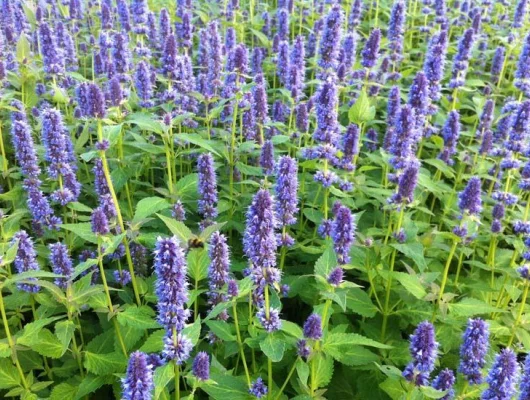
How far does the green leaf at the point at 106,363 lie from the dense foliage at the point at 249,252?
0.6 inches

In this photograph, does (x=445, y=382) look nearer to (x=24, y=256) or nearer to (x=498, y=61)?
(x=24, y=256)

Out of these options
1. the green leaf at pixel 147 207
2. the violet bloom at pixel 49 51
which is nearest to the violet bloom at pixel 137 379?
the green leaf at pixel 147 207

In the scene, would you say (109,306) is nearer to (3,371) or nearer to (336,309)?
(3,371)

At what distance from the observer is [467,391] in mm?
3822

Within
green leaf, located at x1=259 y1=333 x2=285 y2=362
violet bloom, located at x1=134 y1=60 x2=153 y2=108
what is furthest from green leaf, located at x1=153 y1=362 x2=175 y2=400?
violet bloom, located at x1=134 y1=60 x2=153 y2=108

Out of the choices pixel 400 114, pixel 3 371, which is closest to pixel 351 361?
pixel 400 114

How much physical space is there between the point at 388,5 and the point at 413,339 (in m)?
10.2

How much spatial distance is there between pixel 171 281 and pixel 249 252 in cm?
55

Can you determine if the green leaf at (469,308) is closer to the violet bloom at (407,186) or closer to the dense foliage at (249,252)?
the dense foliage at (249,252)

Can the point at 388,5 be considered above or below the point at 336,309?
above

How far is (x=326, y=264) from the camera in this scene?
11.8 feet

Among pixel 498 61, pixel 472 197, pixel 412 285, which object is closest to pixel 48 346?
pixel 412 285

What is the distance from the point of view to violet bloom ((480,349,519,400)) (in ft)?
9.62

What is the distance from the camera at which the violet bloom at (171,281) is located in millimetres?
2736
